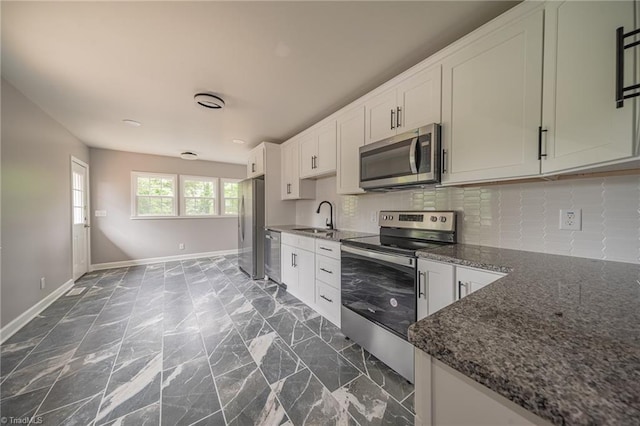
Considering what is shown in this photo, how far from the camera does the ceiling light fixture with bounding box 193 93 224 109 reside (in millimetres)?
2371

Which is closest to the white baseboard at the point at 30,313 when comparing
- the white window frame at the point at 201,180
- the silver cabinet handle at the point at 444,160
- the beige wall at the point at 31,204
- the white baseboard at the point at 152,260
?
the beige wall at the point at 31,204

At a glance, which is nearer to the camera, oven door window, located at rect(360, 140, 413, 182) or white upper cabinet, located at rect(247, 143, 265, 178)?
oven door window, located at rect(360, 140, 413, 182)

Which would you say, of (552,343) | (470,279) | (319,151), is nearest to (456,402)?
(552,343)

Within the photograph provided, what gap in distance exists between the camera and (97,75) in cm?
208

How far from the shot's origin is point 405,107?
190 cm

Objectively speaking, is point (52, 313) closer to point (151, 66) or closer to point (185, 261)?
point (185, 261)

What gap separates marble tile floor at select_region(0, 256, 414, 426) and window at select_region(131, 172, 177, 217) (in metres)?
2.46

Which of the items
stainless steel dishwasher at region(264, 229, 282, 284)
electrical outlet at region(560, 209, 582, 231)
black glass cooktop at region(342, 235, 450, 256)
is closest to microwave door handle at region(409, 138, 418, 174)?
black glass cooktop at region(342, 235, 450, 256)

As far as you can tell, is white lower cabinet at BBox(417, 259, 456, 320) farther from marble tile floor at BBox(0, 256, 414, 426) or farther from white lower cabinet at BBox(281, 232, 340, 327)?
white lower cabinet at BBox(281, 232, 340, 327)

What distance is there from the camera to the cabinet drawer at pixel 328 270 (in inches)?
89.4

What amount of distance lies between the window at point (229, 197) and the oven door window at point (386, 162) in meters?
4.58

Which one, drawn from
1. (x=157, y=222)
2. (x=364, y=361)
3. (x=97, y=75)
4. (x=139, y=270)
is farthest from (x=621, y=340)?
(x=157, y=222)

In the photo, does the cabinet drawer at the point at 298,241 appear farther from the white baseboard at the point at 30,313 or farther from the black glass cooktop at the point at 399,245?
the white baseboard at the point at 30,313

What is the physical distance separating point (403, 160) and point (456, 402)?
5.34ft
